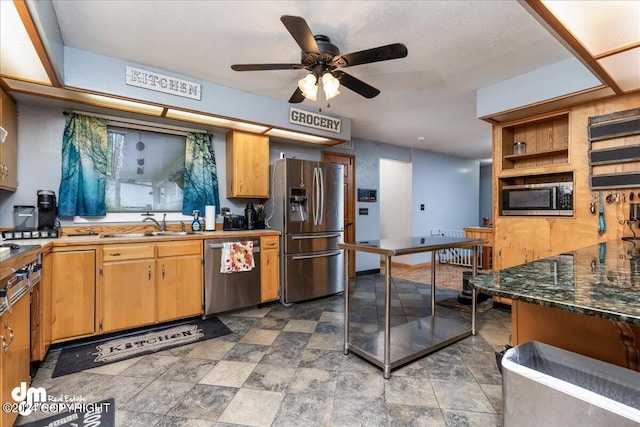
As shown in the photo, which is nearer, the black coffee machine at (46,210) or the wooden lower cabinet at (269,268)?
the black coffee machine at (46,210)

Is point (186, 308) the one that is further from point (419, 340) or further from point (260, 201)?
point (419, 340)

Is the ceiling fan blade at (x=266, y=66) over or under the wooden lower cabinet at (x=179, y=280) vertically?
over

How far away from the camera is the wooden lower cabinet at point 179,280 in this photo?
9.32 feet

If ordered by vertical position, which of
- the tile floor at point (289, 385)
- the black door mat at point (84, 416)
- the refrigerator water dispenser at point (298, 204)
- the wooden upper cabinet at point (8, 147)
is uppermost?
the wooden upper cabinet at point (8, 147)

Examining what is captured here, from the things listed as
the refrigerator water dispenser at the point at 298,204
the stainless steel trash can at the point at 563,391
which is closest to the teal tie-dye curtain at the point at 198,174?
the refrigerator water dispenser at the point at 298,204

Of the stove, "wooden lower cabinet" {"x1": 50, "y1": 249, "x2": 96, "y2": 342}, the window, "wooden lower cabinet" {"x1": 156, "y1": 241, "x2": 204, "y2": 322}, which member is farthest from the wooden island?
the window

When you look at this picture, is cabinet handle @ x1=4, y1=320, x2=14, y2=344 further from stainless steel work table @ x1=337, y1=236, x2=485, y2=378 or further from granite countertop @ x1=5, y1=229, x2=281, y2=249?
stainless steel work table @ x1=337, y1=236, x2=485, y2=378

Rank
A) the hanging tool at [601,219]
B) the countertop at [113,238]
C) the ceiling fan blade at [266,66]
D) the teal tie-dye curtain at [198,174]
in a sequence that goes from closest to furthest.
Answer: the ceiling fan blade at [266,66], the countertop at [113,238], the hanging tool at [601,219], the teal tie-dye curtain at [198,174]

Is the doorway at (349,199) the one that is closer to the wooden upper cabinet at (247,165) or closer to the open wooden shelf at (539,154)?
the wooden upper cabinet at (247,165)

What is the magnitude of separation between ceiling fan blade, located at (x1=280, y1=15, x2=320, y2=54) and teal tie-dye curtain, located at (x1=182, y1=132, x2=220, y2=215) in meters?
2.17

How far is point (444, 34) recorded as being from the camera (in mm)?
2230

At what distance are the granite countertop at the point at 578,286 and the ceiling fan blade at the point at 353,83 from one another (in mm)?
1747

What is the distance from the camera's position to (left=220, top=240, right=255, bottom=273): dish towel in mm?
3201

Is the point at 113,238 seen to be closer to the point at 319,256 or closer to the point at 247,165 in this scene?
the point at 247,165
